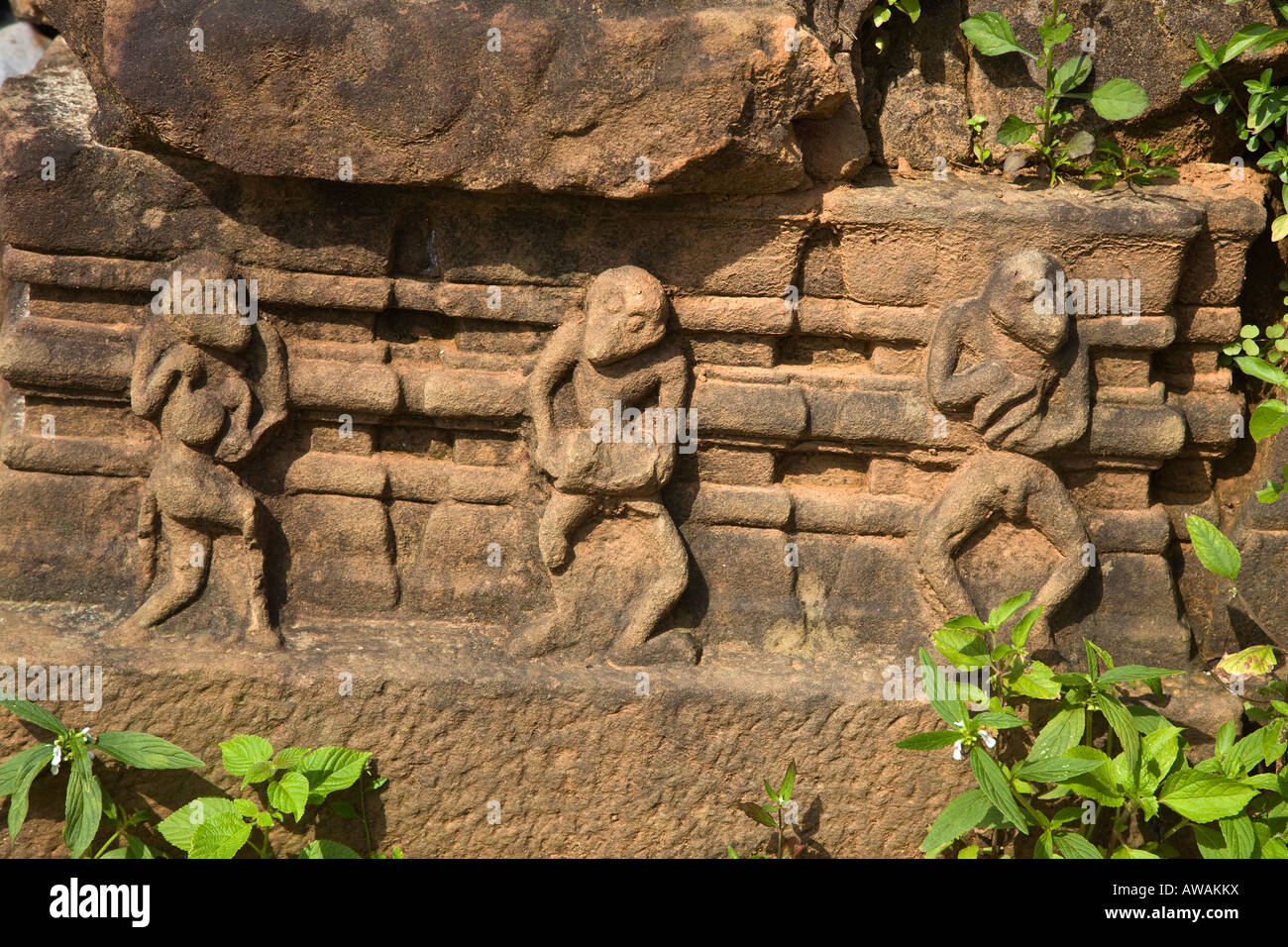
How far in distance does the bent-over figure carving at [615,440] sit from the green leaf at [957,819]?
81cm

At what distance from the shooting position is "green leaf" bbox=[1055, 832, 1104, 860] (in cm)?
298

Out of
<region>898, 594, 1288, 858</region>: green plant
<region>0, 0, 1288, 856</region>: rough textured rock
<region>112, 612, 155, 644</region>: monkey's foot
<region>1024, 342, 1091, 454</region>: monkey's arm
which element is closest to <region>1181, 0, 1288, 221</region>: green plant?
<region>0, 0, 1288, 856</region>: rough textured rock

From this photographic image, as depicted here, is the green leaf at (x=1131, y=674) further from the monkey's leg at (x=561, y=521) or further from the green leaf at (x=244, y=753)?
the green leaf at (x=244, y=753)

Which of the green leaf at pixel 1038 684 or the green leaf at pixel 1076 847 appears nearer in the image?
the green leaf at pixel 1076 847

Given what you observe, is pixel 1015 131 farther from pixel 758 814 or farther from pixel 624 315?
pixel 758 814

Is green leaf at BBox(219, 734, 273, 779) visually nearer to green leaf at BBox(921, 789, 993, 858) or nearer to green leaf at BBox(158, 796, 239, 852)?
green leaf at BBox(158, 796, 239, 852)

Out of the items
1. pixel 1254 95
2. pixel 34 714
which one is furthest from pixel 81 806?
pixel 1254 95

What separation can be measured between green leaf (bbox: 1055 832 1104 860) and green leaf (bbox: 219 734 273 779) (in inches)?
82.1

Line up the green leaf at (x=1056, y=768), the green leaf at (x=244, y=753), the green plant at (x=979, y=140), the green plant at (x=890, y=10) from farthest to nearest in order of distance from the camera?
the green plant at (x=979, y=140), the green plant at (x=890, y=10), the green leaf at (x=244, y=753), the green leaf at (x=1056, y=768)

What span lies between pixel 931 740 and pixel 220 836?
6.12 ft

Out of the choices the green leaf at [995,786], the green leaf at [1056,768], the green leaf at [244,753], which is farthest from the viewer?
the green leaf at [244,753]

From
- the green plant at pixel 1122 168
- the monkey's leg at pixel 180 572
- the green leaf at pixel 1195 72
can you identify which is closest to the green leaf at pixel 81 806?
the monkey's leg at pixel 180 572

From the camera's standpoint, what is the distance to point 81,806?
3066 millimetres

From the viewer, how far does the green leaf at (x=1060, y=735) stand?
10.1 ft
